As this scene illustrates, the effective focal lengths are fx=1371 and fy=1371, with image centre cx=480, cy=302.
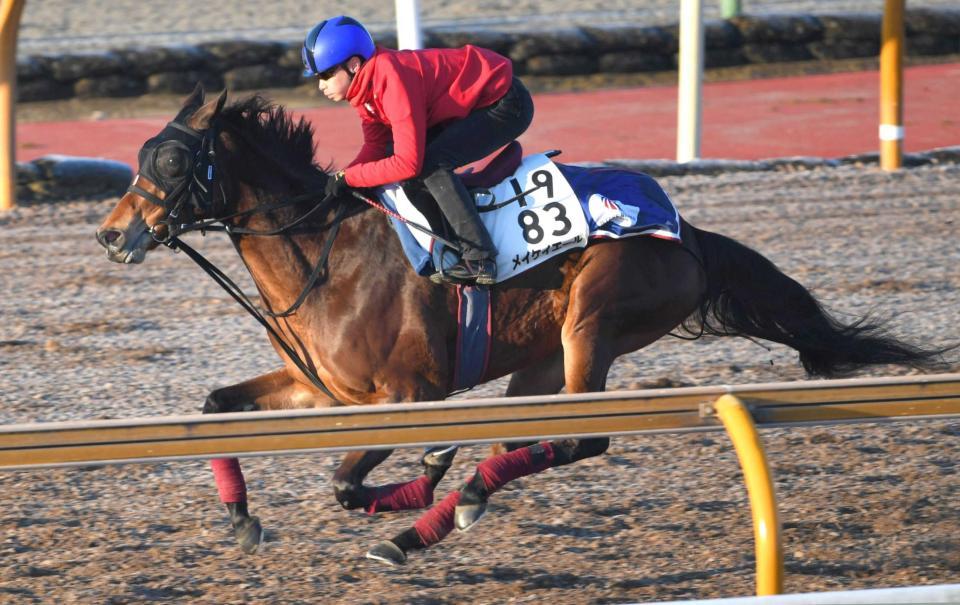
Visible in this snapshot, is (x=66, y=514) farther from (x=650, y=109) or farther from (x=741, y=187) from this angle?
(x=650, y=109)

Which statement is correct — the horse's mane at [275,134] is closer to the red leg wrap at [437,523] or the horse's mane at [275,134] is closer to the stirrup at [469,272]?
the stirrup at [469,272]

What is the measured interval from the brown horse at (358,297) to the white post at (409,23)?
559cm

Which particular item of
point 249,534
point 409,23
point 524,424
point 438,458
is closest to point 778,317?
point 438,458

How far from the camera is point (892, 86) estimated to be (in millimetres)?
10359

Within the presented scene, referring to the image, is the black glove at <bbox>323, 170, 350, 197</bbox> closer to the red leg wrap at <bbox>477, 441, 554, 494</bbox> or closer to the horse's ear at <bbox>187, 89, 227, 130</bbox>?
the horse's ear at <bbox>187, 89, 227, 130</bbox>

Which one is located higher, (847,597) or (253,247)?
(253,247)

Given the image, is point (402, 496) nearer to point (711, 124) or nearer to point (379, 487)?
point (379, 487)

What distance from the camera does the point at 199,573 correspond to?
421 cm

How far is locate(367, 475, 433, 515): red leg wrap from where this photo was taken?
4.30m

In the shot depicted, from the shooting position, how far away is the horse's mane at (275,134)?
4492 mm

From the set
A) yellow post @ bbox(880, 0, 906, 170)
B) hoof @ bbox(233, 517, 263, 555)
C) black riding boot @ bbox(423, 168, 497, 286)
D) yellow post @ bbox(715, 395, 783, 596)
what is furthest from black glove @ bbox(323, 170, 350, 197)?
yellow post @ bbox(880, 0, 906, 170)

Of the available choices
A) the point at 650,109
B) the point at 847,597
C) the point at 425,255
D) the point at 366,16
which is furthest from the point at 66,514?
the point at 366,16

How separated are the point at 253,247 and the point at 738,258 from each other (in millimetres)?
1696

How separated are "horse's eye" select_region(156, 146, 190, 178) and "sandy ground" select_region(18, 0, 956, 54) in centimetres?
1084
